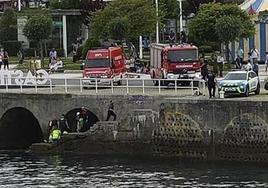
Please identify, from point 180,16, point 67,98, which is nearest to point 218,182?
point 67,98

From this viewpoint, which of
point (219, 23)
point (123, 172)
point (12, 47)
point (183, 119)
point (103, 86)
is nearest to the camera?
point (123, 172)

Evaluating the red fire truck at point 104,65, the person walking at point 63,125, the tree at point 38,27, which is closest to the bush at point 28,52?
the tree at point 38,27

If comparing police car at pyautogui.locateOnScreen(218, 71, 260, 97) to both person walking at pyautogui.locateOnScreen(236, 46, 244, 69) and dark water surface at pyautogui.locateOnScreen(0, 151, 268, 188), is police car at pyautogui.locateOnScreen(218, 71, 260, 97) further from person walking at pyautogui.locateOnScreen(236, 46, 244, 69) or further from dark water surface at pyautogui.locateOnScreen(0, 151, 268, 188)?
person walking at pyautogui.locateOnScreen(236, 46, 244, 69)

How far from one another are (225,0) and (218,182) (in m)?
71.6

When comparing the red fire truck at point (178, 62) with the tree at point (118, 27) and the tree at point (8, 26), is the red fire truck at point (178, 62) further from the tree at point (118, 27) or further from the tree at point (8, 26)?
the tree at point (8, 26)

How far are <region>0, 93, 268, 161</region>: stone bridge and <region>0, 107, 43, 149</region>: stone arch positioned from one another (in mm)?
2750

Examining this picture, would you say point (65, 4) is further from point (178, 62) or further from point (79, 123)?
point (79, 123)

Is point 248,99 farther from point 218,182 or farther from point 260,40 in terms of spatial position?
point 260,40

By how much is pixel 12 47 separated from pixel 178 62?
50396 mm

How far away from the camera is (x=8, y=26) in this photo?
10431cm

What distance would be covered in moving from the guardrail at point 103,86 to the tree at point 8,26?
46.6 meters

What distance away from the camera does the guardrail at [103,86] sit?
50.3 metres

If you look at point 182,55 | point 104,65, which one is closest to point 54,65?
point 104,65

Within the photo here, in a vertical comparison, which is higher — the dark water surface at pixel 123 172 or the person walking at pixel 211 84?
the person walking at pixel 211 84
